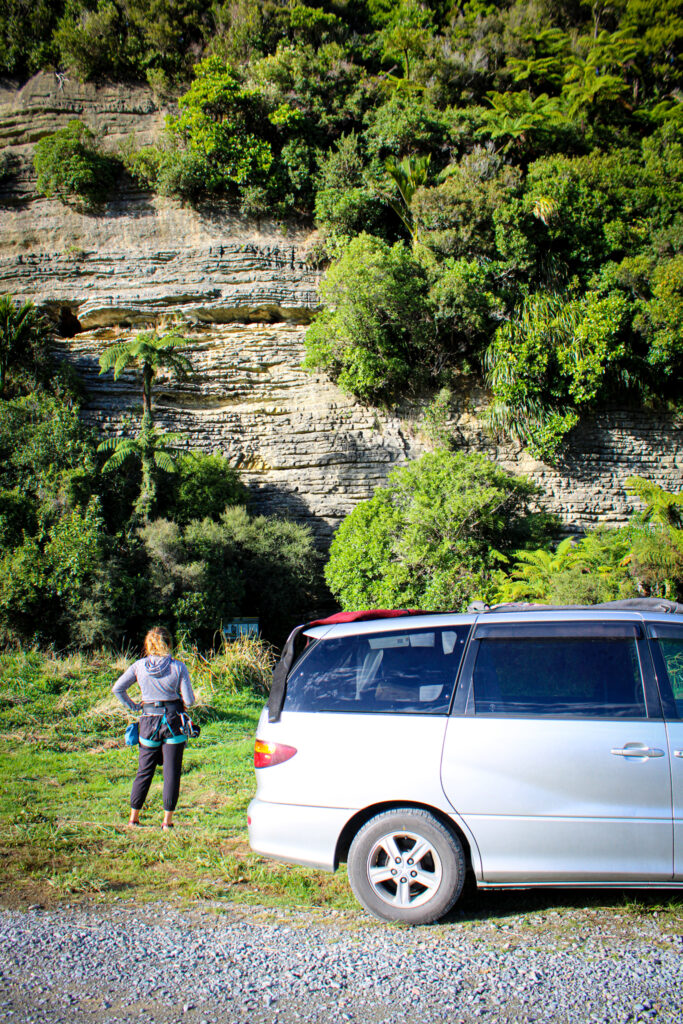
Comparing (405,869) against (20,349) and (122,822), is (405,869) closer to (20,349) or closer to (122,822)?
(122,822)

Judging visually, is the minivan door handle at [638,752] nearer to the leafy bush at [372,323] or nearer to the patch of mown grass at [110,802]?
the patch of mown grass at [110,802]

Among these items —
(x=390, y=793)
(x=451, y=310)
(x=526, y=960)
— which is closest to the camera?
(x=526, y=960)

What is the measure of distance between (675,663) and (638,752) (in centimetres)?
60

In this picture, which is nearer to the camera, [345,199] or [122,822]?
[122,822]

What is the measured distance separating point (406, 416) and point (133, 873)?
12.5 metres

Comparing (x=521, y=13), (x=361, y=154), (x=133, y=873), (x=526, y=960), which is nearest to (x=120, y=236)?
(x=361, y=154)

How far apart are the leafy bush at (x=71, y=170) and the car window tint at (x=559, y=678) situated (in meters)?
18.1

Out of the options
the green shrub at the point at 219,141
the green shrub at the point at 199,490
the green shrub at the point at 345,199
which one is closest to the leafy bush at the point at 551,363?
the green shrub at the point at 345,199

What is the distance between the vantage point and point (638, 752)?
10.7 feet

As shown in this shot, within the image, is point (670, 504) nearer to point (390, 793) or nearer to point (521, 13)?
point (390, 793)

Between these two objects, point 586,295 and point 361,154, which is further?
point 361,154

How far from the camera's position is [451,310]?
14.1 metres

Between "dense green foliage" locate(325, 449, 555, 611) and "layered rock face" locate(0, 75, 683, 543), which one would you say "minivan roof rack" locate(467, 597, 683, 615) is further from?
"layered rock face" locate(0, 75, 683, 543)

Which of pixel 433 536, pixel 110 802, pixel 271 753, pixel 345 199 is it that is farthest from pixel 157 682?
pixel 345 199
